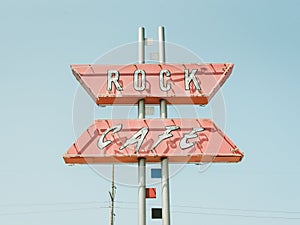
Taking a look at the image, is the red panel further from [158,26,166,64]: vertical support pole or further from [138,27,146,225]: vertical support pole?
[158,26,166,64]: vertical support pole

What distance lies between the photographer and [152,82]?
6.96 metres

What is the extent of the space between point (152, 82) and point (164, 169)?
1.39 m

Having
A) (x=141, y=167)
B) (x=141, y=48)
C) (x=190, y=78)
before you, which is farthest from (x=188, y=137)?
(x=141, y=48)

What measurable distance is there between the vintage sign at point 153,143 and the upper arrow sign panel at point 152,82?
379 millimetres

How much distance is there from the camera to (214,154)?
6461 millimetres

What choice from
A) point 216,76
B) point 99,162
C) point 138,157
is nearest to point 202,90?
point 216,76

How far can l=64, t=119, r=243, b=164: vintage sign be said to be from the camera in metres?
6.47

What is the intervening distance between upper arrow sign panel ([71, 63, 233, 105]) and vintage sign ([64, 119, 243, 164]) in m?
0.38

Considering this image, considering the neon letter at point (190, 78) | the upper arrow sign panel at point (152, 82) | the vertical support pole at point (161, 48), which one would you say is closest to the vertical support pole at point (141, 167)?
the upper arrow sign panel at point (152, 82)

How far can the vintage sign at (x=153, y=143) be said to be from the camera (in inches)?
255

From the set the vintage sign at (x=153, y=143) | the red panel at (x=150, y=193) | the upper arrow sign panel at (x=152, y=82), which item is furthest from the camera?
the upper arrow sign panel at (x=152, y=82)

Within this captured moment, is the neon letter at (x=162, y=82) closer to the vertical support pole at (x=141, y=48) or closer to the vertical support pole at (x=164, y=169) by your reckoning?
the vertical support pole at (x=164, y=169)

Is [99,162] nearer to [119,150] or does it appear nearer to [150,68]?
[119,150]

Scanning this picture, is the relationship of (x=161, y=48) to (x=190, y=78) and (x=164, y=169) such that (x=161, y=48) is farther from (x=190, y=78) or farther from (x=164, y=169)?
(x=164, y=169)
